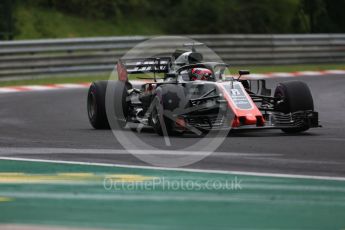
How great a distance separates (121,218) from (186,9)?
77.6 ft

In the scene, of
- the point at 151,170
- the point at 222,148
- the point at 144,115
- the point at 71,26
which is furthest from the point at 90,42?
the point at 151,170

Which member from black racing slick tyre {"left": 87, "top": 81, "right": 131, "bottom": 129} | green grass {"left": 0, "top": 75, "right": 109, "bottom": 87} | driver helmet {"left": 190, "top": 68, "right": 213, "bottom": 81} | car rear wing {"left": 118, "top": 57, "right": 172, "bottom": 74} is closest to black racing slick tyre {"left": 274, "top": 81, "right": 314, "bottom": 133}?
driver helmet {"left": 190, "top": 68, "right": 213, "bottom": 81}

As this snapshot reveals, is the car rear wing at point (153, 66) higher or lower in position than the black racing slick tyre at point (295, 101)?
higher

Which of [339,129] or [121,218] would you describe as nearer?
[121,218]

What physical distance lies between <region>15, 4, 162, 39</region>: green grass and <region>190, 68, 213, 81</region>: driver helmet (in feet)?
48.6

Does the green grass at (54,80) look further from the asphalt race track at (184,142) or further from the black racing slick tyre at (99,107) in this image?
the black racing slick tyre at (99,107)

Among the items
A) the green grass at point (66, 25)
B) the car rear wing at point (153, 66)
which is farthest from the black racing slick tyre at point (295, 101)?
A: the green grass at point (66, 25)

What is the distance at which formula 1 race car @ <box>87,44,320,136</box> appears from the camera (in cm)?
1177

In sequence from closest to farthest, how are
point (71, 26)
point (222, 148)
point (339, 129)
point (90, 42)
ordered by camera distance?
point (222, 148)
point (339, 129)
point (90, 42)
point (71, 26)

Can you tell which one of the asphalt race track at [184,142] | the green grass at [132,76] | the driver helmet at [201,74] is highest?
the driver helmet at [201,74]

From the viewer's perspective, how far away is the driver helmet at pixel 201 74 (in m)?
12.5

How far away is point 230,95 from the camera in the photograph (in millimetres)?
11844

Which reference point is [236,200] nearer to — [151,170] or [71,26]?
[151,170]

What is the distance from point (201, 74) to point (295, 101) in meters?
1.32
